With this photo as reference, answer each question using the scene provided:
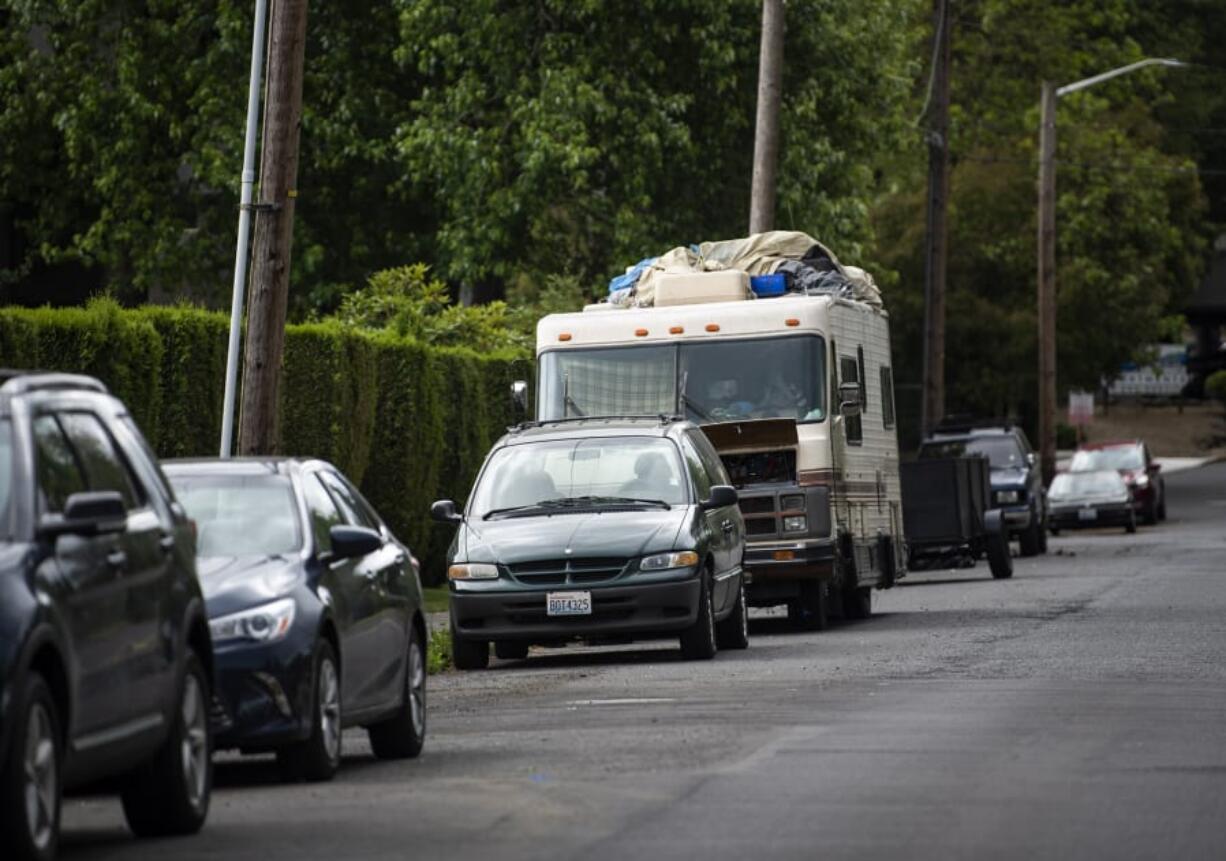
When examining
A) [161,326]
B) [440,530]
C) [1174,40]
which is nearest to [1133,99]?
[1174,40]

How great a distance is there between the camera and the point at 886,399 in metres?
27.2

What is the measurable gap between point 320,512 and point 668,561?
6334mm

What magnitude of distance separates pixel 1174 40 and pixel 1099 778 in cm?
6943

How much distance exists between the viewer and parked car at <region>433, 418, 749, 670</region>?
63.3 feet

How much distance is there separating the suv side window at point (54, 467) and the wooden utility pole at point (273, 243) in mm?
9457

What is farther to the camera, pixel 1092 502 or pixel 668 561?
pixel 1092 502

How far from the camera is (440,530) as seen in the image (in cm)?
3170

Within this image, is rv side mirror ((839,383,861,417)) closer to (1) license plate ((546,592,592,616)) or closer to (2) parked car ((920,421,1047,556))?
(1) license plate ((546,592,592,616))

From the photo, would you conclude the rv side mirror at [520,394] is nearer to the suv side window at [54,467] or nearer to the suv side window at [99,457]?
the suv side window at [99,457]

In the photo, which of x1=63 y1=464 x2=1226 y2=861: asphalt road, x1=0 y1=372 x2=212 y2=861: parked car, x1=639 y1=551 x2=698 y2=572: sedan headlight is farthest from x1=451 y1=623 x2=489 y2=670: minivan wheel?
x1=0 y1=372 x2=212 y2=861: parked car

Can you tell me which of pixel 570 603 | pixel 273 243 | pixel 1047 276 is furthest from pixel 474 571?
pixel 1047 276

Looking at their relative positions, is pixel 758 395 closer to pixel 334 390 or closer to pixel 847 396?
pixel 847 396

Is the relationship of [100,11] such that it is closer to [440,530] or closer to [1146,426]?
[440,530]

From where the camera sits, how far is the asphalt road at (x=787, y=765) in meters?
10.0
